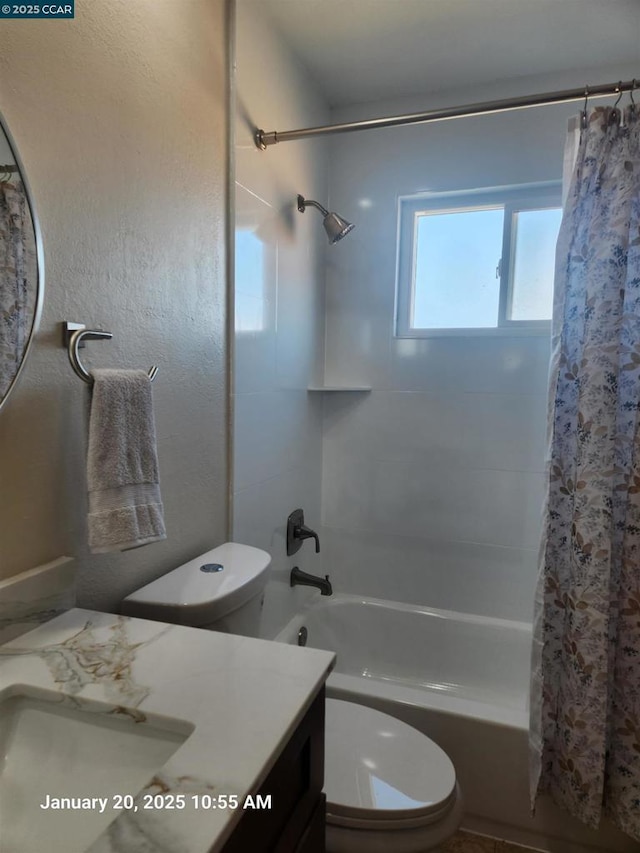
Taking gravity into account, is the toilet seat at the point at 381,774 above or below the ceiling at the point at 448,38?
below

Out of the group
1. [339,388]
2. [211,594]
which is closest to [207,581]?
[211,594]

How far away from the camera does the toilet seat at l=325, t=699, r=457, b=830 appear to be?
1110 millimetres

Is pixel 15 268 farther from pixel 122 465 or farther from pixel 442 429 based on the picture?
pixel 442 429

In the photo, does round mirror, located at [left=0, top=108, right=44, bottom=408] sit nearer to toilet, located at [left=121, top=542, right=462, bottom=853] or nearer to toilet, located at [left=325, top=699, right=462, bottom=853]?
toilet, located at [left=121, top=542, right=462, bottom=853]

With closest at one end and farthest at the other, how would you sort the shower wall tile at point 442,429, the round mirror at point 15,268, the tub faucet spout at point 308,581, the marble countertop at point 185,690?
the marble countertop at point 185,690 < the round mirror at point 15,268 < the tub faucet spout at point 308,581 < the shower wall tile at point 442,429

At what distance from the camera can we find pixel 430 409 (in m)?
2.19

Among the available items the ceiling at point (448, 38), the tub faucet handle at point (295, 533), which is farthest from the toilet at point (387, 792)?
the ceiling at point (448, 38)

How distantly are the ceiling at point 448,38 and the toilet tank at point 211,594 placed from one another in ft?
5.50

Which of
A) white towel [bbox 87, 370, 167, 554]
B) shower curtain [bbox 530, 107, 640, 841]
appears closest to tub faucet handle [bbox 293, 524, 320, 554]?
shower curtain [bbox 530, 107, 640, 841]

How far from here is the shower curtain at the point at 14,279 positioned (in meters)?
0.80

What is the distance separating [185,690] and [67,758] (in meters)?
0.17

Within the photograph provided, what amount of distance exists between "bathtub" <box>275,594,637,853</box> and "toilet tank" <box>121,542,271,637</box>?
585 millimetres

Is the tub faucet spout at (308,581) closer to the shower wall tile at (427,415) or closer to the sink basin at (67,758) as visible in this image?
the shower wall tile at (427,415)

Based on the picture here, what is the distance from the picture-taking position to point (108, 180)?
102 cm
